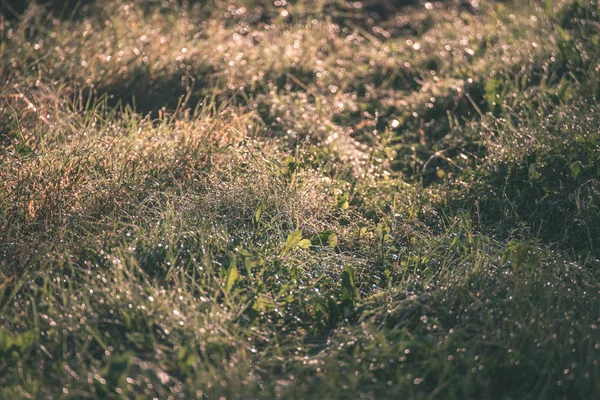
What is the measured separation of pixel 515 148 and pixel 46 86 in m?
2.67

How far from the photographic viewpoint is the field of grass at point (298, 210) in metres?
2.21

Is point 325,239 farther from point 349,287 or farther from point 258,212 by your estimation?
point 349,287

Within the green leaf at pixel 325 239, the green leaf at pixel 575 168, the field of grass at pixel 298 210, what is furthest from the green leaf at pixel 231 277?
the green leaf at pixel 575 168

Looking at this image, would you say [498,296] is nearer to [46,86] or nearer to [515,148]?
[515,148]

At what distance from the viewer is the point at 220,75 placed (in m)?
4.48

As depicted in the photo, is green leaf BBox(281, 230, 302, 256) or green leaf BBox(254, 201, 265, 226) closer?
green leaf BBox(281, 230, 302, 256)

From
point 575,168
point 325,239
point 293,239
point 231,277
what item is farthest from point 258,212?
point 575,168

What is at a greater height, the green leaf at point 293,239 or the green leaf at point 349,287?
the green leaf at point 293,239

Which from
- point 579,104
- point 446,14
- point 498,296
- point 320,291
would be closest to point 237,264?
point 320,291

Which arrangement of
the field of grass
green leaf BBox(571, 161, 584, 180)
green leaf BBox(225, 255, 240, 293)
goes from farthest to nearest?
1. green leaf BBox(571, 161, 584, 180)
2. green leaf BBox(225, 255, 240, 293)
3. the field of grass

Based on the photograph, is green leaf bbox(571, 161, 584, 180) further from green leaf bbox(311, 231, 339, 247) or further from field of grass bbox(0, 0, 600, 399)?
green leaf bbox(311, 231, 339, 247)

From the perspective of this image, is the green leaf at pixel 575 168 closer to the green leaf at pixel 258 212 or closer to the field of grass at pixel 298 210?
the field of grass at pixel 298 210

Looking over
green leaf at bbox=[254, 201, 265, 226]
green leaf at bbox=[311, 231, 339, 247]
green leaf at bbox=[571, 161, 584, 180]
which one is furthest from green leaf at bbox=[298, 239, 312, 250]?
green leaf at bbox=[571, 161, 584, 180]

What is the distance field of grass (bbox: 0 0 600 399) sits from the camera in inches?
87.1
